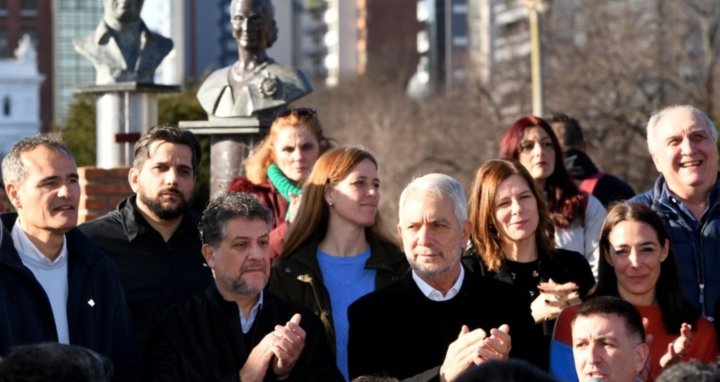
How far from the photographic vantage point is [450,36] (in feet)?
367

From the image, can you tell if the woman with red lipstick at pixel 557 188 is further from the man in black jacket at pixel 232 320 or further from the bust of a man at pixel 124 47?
the bust of a man at pixel 124 47

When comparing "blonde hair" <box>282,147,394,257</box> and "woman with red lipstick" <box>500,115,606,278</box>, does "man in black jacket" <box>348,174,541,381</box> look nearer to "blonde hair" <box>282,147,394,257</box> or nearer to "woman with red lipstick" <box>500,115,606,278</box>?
"blonde hair" <box>282,147,394,257</box>

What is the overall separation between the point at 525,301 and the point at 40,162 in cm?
217

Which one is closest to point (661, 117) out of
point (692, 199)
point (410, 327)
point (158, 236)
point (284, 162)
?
point (692, 199)

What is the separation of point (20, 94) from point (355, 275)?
137482 mm

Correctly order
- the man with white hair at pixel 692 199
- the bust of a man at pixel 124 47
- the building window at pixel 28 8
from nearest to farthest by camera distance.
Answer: the man with white hair at pixel 692 199 < the bust of a man at pixel 124 47 < the building window at pixel 28 8

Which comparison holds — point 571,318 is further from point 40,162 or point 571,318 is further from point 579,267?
point 40,162

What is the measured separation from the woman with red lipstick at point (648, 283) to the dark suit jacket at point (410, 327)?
0.40 meters

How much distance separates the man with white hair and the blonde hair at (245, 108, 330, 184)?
213cm

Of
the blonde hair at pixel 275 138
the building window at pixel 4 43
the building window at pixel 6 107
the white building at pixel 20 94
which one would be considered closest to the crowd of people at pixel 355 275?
the blonde hair at pixel 275 138

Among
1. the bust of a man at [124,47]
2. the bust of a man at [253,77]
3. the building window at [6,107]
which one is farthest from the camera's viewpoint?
the building window at [6,107]

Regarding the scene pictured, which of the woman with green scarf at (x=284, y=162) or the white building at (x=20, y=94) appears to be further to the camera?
Answer: the white building at (x=20, y=94)

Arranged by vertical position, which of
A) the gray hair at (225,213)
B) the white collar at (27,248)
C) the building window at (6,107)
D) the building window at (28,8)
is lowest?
the white collar at (27,248)

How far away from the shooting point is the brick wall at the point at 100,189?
45.9ft
